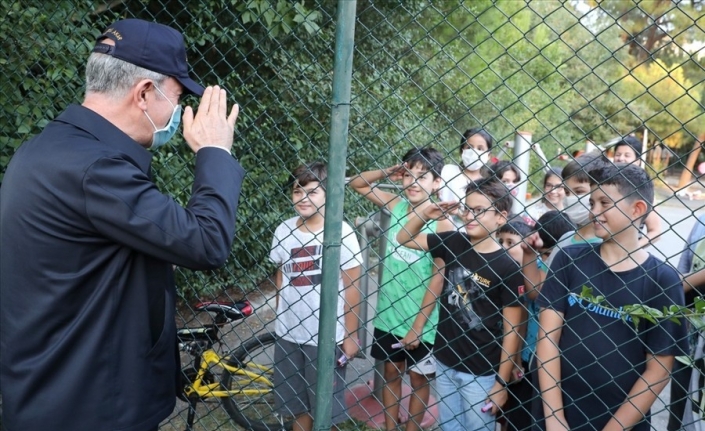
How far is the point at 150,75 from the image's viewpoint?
1774 mm

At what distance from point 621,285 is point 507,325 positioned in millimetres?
648

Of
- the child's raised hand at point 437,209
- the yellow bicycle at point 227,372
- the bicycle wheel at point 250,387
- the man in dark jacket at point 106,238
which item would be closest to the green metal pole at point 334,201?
the man in dark jacket at point 106,238

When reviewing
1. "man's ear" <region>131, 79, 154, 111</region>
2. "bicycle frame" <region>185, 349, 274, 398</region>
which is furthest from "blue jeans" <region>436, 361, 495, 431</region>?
"man's ear" <region>131, 79, 154, 111</region>

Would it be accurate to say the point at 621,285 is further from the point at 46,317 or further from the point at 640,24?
the point at 640,24

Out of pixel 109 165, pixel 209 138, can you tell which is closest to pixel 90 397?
pixel 109 165

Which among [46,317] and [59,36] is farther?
[59,36]

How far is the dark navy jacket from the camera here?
5.25 feet

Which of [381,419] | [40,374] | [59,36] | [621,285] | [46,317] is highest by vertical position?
[621,285]

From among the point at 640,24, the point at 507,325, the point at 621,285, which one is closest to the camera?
the point at 621,285

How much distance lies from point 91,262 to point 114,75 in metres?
0.52

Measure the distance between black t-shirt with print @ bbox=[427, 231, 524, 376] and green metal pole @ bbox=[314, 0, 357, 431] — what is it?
940 millimetres

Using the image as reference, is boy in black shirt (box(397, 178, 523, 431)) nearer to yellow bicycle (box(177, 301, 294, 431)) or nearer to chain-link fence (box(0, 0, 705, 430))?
chain-link fence (box(0, 0, 705, 430))

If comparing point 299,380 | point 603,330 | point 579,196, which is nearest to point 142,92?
point 603,330

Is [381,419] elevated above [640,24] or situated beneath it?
situated beneath
